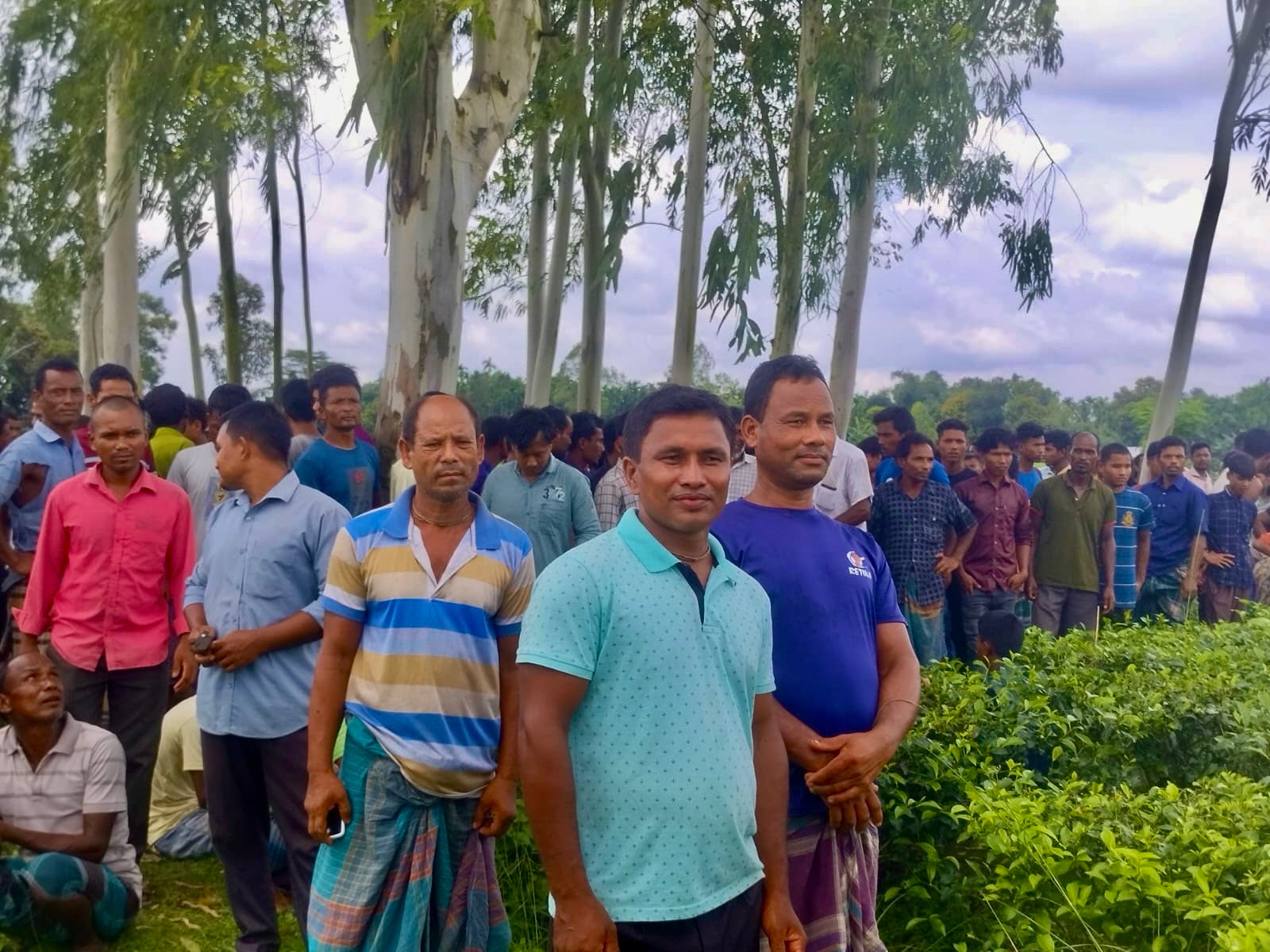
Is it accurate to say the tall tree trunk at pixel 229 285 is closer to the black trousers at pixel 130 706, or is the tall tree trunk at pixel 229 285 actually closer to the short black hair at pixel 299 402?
the short black hair at pixel 299 402

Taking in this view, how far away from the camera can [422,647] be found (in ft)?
10.3

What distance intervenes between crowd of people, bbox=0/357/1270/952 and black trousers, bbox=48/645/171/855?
1cm

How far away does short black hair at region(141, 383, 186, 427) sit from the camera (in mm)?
6941

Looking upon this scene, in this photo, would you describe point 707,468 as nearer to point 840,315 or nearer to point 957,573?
point 957,573

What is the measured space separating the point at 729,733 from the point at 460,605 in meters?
1.01

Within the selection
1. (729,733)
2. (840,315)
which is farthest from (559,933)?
(840,315)

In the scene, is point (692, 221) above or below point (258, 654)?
above

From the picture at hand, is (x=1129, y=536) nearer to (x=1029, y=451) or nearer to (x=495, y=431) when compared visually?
(x=1029, y=451)

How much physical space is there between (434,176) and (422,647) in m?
5.74

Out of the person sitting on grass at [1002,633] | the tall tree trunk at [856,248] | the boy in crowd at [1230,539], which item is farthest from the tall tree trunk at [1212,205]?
the person sitting on grass at [1002,633]

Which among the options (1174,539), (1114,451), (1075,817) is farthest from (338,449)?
(1174,539)

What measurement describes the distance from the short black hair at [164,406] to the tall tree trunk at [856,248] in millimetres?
7807

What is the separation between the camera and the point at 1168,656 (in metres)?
5.29

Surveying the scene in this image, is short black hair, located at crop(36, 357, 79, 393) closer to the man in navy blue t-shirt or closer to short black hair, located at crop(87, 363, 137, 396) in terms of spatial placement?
short black hair, located at crop(87, 363, 137, 396)
